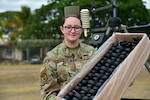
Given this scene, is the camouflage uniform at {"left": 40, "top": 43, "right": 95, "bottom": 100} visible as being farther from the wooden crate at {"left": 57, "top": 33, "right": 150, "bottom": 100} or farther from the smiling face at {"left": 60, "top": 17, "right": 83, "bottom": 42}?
the wooden crate at {"left": 57, "top": 33, "right": 150, "bottom": 100}

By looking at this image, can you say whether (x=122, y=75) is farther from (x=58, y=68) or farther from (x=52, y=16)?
(x=52, y=16)

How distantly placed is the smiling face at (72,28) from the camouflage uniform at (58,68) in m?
0.08

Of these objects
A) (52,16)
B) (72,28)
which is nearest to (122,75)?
(72,28)

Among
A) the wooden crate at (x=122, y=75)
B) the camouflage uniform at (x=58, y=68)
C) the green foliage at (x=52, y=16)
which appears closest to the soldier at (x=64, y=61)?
the camouflage uniform at (x=58, y=68)

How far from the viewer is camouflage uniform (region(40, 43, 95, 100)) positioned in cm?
194

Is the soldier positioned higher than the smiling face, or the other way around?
the smiling face

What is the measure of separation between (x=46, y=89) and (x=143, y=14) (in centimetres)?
2044

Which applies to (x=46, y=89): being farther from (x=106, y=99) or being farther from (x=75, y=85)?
(x=106, y=99)

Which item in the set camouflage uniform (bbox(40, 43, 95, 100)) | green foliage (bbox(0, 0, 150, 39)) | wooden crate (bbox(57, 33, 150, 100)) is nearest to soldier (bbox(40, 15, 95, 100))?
camouflage uniform (bbox(40, 43, 95, 100))

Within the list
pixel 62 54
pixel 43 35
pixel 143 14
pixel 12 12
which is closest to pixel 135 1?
pixel 143 14

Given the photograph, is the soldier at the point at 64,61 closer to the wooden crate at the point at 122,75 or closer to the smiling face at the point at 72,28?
the smiling face at the point at 72,28

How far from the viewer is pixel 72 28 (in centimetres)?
192

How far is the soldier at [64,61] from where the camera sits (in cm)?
193

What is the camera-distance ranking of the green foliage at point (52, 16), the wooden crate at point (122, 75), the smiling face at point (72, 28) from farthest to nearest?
the green foliage at point (52, 16) < the smiling face at point (72, 28) < the wooden crate at point (122, 75)
